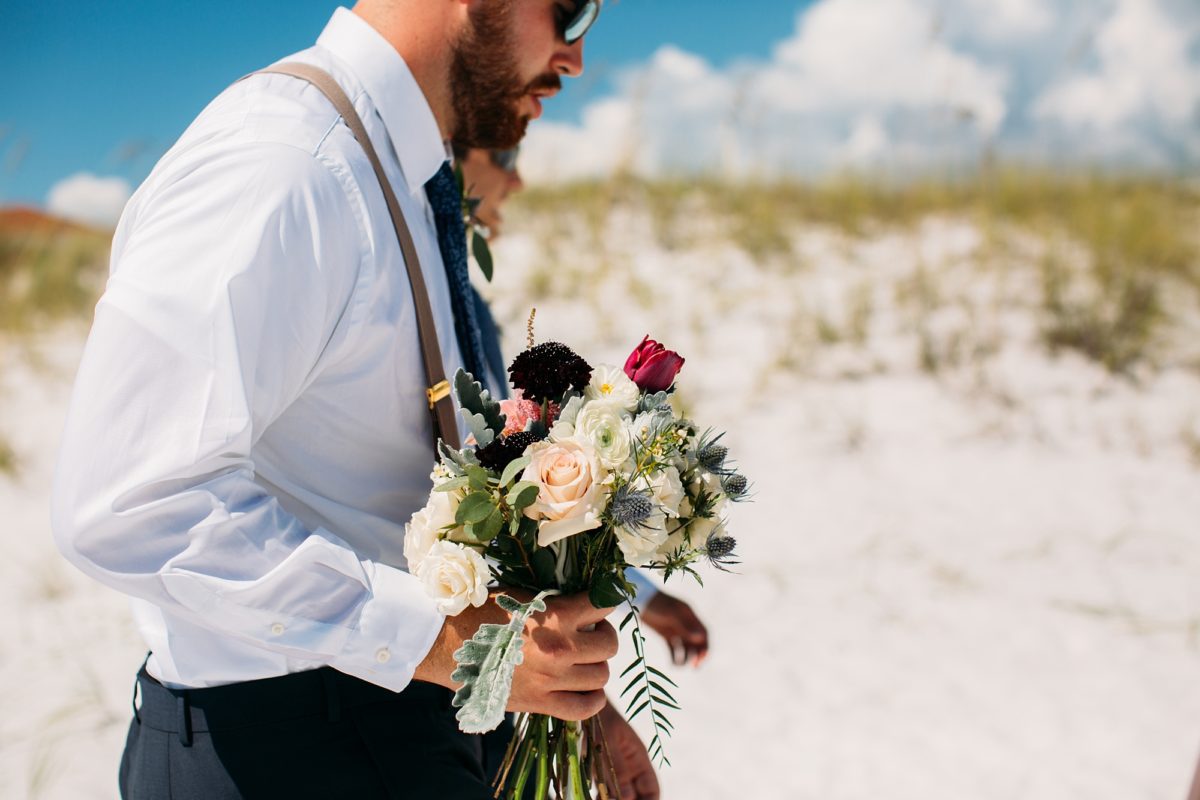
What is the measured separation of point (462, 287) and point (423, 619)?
61cm

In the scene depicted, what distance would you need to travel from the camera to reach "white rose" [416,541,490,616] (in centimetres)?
114

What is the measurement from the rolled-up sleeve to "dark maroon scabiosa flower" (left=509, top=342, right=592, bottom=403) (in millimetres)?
252

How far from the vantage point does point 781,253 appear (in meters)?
8.78

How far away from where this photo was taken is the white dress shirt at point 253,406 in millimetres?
1040

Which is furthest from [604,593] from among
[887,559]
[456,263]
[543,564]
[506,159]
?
[887,559]

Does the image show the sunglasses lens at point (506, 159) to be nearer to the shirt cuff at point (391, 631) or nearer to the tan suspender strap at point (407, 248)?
the tan suspender strap at point (407, 248)

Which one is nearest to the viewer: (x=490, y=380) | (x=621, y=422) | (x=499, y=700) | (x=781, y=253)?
(x=499, y=700)

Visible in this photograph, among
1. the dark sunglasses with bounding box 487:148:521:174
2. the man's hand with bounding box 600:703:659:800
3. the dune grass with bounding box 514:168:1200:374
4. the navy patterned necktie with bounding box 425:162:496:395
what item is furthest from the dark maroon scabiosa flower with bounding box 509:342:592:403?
the dune grass with bounding box 514:168:1200:374

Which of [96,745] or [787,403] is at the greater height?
[787,403]

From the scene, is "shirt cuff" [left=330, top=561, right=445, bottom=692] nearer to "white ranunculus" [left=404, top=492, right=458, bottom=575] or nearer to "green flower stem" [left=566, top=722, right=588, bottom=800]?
"white ranunculus" [left=404, top=492, right=458, bottom=575]

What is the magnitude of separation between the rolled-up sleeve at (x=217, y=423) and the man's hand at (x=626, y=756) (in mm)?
747

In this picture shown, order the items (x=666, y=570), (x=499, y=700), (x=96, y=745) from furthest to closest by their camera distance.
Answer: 1. (x=96, y=745)
2. (x=666, y=570)
3. (x=499, y=700)

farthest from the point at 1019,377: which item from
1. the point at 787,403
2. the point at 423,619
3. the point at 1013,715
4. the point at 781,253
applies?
the point at 423,619

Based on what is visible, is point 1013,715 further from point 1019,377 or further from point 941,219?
point 941,219
